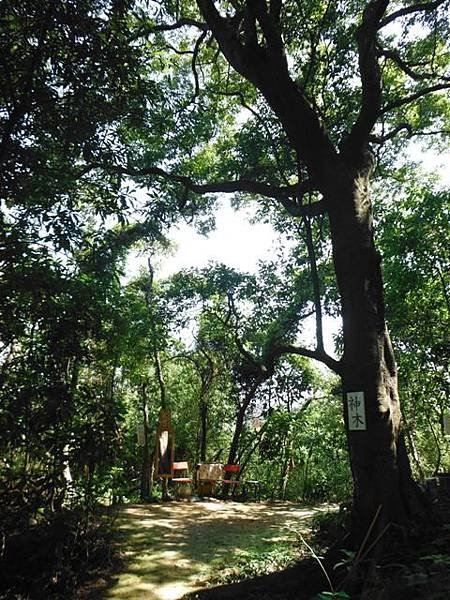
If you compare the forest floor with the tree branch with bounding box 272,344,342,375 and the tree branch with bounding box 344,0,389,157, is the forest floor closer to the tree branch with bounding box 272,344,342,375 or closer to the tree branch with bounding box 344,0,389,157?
the tree branch with bounding box 272,344,342,375

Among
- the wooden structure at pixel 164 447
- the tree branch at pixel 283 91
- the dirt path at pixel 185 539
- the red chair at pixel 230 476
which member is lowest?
the dirt path at pixel 185 539

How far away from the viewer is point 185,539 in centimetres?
597

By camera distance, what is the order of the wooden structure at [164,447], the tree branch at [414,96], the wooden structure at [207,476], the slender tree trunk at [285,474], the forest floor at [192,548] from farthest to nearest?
the slender tree trunk at [285,474]
the wooden structure at [207,476]
the wooden structure at [164,447]
the tree branch at [414,96]
the forest floor at [192,548]

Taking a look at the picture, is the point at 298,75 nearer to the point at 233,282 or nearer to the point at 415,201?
the point at 415,201

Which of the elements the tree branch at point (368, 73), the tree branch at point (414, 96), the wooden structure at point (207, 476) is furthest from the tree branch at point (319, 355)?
the wooden structure at point (207, 476)

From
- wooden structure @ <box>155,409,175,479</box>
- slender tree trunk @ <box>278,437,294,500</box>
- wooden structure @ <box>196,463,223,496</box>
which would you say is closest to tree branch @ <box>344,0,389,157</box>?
wooden structure @ <box>155,409,175,479</box>

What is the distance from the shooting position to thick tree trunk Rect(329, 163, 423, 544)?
419 cm

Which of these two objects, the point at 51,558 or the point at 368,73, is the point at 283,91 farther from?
the point at 51,558

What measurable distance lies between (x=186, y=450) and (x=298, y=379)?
557 cm

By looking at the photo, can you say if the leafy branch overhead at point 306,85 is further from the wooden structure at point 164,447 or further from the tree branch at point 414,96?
the wooden structure at point 164,447

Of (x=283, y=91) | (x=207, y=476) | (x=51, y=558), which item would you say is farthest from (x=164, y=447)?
(x=283, y=91)

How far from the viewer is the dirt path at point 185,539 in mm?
4395

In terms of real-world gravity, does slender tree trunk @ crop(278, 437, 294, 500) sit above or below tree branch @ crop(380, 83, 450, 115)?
below

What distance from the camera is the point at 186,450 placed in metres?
15.0
